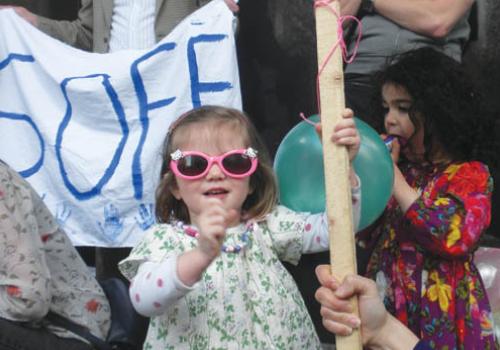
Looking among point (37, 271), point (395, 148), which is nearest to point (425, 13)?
point (395, 148)

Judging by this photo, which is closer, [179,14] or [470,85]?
[470,85]

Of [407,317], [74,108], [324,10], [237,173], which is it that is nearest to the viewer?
[324,10]

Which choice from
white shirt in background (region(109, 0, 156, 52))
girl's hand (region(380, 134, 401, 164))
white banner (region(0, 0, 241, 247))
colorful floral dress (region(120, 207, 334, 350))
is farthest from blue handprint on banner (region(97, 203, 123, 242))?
girl's hand (region(380, 134, 401, 164))

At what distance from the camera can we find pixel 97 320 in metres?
2.78

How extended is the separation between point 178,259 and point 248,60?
8.26ft

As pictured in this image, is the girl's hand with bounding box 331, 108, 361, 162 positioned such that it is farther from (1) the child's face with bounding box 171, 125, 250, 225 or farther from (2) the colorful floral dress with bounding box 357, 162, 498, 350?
(2) the colorful floral dress with bounding box 357, 162, 498, 350

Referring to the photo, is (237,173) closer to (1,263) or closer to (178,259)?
(178,259)

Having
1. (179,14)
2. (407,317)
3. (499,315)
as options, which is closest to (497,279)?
(499,315)

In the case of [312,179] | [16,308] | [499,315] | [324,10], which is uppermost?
[324,10]

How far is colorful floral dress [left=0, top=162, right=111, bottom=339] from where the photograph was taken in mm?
2543

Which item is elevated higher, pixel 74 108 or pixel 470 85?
pixel 470 85

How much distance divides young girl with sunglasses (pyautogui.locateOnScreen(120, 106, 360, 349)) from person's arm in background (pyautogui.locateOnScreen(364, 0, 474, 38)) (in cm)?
101

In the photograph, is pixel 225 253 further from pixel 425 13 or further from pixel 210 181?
pixel 425 13

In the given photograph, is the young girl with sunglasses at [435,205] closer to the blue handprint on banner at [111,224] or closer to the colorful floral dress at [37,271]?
the colorful floral dress at [37,271]
